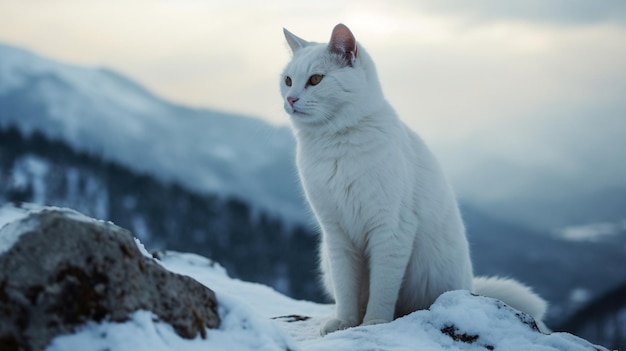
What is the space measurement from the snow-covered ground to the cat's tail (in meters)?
1.77

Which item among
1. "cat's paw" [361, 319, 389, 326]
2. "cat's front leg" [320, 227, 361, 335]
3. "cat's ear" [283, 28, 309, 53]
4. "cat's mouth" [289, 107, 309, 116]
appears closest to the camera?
"cat's paw" [361, 319, 389, 326]

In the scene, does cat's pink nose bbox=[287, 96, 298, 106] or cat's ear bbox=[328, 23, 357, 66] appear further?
cat's ear bbox=[328, 23, 357, 66]

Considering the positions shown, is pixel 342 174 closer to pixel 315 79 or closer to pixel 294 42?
pixel 315 79

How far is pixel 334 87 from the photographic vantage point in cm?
575

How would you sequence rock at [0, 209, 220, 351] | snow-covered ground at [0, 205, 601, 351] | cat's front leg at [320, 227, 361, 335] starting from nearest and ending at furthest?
rock at [0, 209, 220, 351], snow-covered ground at [0, 205, 601, 351], cat's front leg at [320, 227, 361, 335]

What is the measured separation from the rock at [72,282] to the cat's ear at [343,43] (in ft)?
10.3

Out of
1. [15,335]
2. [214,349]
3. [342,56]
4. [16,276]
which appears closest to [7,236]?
[16,276]

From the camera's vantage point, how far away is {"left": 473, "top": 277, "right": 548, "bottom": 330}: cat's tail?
6746 millimetres

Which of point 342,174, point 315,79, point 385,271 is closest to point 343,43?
point 315,79

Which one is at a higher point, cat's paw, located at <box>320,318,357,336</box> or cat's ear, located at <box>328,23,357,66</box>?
cat's ear, located at <box>328,23,357,66</box>

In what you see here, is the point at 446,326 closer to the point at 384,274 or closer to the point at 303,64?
the point at 384,274

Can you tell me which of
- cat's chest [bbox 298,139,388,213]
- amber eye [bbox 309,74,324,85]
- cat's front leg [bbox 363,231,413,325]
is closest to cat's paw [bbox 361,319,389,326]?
cat's front leg [bbox 363,231,413,325]

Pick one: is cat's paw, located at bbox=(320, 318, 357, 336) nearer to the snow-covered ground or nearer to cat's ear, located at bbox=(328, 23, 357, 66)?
the snow-covered ground

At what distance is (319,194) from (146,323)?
9.29 ft
